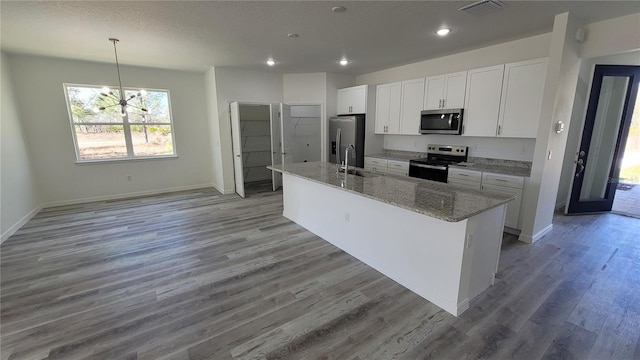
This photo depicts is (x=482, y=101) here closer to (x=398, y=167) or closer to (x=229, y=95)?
(x=398, y=167)

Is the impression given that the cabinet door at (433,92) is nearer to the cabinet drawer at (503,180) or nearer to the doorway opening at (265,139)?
the cabinet drawer at (503,180)

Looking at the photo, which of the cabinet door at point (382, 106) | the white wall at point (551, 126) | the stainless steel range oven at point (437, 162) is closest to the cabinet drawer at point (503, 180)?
the white wall at point (551, 126)

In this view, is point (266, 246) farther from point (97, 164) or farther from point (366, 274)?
point (97, 164)

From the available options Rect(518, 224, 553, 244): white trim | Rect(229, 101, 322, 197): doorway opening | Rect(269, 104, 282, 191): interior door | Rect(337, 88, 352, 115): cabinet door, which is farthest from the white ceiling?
Rect(518, 224, 553, 244): white trim

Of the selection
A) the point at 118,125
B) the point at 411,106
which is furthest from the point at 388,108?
the point at 118,125

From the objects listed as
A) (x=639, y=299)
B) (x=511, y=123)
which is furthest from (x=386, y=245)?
(x=511, y=123)

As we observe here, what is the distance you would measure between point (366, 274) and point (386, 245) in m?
0.37

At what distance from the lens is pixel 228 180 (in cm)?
595

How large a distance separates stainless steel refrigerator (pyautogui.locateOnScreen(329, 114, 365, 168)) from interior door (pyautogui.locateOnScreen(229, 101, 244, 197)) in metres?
2.03

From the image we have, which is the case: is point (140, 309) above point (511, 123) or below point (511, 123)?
below

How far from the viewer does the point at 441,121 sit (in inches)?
175

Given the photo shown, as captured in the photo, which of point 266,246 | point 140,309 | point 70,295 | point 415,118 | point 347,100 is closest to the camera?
point 140,309

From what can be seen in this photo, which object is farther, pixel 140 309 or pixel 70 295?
pixel 70 295

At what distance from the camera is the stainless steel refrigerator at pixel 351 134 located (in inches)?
221
